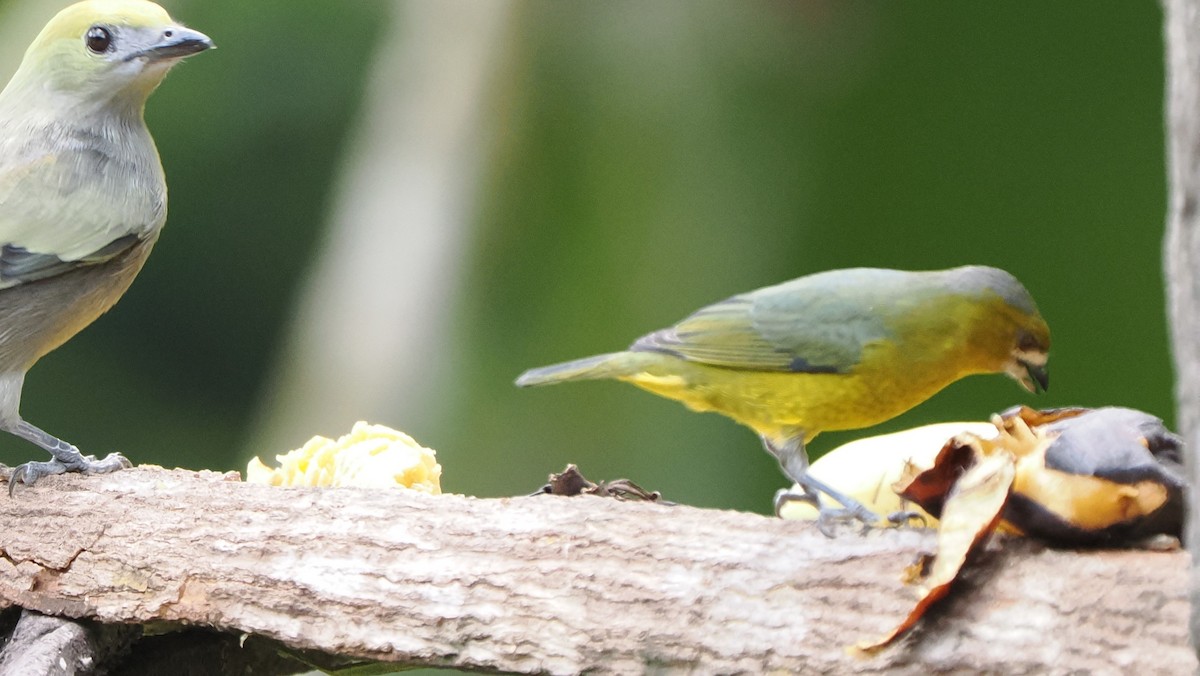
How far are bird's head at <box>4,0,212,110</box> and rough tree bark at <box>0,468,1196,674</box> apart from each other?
3.09 ft

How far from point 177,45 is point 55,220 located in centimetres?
46

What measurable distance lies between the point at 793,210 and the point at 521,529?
2.13 m

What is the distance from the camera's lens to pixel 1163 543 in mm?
1588

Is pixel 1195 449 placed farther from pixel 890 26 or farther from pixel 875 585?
pixel 890 26

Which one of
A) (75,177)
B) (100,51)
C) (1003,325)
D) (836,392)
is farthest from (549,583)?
(100,51)

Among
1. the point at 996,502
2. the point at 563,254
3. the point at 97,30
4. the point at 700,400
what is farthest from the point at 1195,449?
the point at 563,254

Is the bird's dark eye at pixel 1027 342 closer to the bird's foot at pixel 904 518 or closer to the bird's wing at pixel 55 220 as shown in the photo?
the bird's foot at pixel 904 518

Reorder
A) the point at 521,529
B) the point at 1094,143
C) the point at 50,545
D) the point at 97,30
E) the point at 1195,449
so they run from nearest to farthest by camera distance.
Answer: the point at 1195,449, the point at 521,529, the point at 50,545, the point at 97,30, the point at 1094,143

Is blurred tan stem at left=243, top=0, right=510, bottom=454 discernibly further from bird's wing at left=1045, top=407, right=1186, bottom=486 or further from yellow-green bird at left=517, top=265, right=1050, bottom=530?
bird's wing at left=1045, top=407, right=1186, bottom=486

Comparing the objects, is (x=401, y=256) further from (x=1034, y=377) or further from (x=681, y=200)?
(x=1034, y=377)

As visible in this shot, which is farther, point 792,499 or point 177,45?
point 177,45

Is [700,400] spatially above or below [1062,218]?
below

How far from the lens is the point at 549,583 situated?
181 cm

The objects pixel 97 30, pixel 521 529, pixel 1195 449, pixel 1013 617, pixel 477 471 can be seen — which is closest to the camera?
pixel 1195 449
